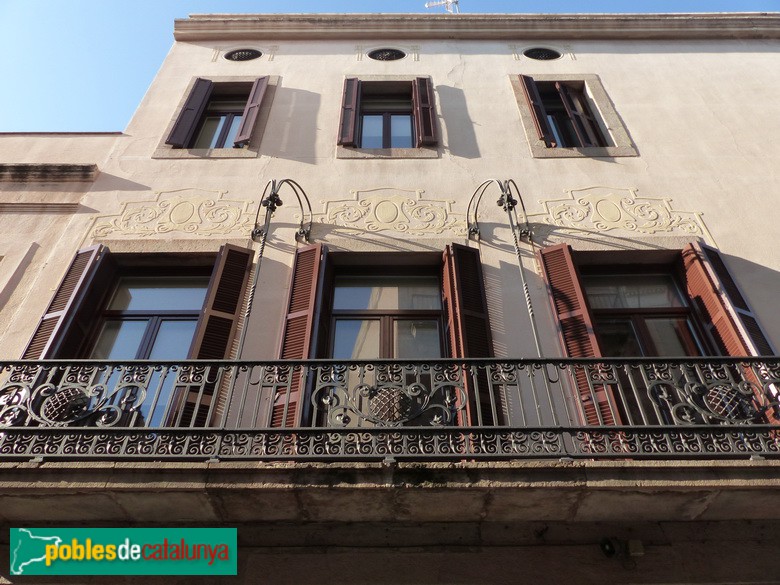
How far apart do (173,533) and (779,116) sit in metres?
9.92

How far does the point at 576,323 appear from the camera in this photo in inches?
249

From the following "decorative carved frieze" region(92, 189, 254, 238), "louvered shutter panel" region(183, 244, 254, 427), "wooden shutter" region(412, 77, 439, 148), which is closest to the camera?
"louvered shutter panel" region(183, 244, 254, 427)

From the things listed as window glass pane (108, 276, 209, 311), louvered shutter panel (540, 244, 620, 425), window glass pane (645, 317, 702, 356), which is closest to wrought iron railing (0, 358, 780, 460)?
louvered shutter panel (540, 244, 620, 425)

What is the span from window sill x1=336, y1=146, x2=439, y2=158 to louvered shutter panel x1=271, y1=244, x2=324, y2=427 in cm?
213

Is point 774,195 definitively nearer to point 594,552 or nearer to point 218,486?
point 594,552

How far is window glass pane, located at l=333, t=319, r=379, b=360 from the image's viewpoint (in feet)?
21.7

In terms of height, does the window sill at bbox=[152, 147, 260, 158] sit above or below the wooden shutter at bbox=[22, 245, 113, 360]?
above

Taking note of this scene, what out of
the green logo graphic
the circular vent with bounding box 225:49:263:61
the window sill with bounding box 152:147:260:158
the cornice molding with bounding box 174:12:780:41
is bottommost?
the green logo graphic

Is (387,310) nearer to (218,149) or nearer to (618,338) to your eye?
(618,338)

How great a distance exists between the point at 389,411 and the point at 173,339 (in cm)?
278

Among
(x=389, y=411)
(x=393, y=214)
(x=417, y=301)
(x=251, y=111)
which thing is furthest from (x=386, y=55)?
(x=389, y=411)

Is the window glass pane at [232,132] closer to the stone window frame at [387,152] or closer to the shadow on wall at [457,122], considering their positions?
the stone window frame at [387,152]

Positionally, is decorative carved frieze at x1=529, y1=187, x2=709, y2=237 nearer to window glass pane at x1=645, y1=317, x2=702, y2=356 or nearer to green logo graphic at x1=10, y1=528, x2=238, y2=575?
window glass pane at x1=645, y1=317, x2=702, y2=356

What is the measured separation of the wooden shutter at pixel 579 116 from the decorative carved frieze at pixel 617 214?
133 centimetres
